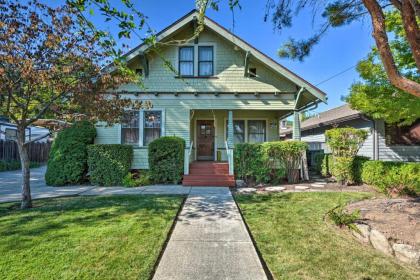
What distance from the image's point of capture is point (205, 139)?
1363 cm

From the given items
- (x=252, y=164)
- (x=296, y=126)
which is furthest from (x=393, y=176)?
(x=252, y=164)

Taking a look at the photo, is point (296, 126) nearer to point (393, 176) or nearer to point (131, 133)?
point (393, 176)

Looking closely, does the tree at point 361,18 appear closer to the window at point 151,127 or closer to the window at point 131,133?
the window at point 151,127

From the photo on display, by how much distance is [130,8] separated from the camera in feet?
12.7

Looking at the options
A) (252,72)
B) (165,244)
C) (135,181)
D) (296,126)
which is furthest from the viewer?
(252,72)

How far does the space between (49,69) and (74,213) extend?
10.7 feet

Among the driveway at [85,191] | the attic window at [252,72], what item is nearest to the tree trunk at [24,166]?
the driveway at [85,191]

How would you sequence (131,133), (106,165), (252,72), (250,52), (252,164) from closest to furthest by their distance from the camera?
(106,165), (252,164), (250,52), (131,133), (252,72)

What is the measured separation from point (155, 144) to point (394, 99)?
335 inches

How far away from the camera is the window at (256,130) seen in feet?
45.0

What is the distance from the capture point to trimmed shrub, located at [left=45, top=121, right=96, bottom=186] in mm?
9977

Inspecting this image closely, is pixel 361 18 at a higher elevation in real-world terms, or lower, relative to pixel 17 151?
higher

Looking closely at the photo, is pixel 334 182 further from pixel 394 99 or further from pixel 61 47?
pixel 61 47

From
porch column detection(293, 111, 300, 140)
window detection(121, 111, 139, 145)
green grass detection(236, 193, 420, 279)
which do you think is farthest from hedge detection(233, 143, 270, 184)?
window detection(121, 111, 139, 145)
